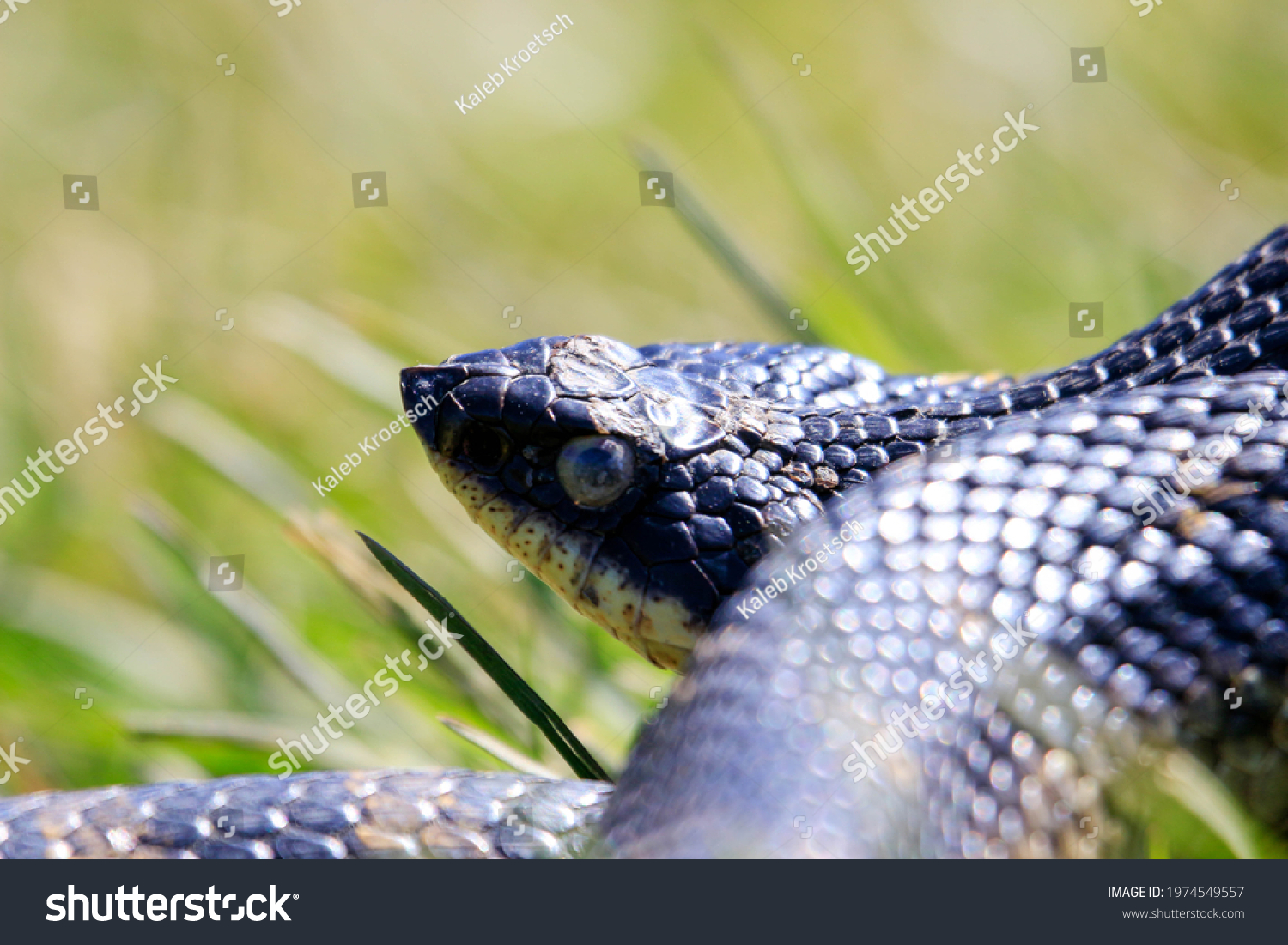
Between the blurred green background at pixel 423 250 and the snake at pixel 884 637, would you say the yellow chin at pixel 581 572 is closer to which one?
the snake at pixel 884 637

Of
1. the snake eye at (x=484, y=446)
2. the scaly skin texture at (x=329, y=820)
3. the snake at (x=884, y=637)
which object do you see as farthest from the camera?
the snake eye at (x=484, y=446)

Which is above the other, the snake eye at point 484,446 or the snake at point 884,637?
the snake eye at point 484,446

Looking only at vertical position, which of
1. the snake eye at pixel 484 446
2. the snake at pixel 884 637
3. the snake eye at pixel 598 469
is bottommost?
the snake at pixel 884 637

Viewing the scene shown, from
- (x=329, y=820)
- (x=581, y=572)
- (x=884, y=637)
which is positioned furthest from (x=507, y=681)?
(x=884, y=637)

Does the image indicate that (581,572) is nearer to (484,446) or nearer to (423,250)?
(484,446)

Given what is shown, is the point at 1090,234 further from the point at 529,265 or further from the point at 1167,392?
the point at 1167,392

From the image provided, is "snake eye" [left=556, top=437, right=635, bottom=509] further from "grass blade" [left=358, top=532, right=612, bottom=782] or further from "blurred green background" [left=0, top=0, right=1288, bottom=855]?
"blurred green background" [left=0, top=0, right=1288, bottom=855]

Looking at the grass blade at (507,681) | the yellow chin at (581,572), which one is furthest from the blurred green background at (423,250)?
the yellow chin at (581,572)

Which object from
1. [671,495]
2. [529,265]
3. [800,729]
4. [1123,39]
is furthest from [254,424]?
[1123,39]
